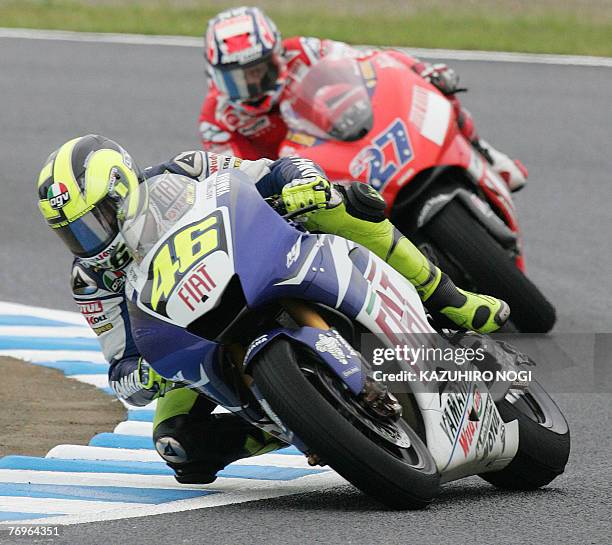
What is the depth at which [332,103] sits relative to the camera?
7.08 m

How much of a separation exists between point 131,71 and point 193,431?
9453 mm

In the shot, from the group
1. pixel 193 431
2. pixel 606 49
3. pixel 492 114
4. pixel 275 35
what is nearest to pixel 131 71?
pixel 492 114

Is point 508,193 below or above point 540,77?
above

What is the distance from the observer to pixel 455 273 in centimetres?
698

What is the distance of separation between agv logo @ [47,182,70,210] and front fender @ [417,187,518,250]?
99.3 inches

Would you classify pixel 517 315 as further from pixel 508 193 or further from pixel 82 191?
pixel 82 191

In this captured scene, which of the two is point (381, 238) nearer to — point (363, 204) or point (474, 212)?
point (363, 204)

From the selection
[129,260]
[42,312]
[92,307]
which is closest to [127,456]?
[92,307]

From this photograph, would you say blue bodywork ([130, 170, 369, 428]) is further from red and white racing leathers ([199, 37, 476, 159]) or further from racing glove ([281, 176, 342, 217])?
red and white racing leathers ([199, 37, 476, 159])

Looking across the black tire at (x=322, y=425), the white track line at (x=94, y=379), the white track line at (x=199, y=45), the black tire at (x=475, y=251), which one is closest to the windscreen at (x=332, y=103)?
the black tire at (x=475, y=251)

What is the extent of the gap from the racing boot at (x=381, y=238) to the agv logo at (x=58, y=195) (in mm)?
728

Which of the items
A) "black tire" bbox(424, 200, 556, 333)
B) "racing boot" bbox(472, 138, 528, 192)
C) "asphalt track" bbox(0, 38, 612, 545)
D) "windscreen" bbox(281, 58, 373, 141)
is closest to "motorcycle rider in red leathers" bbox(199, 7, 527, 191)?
"racing boot" bbox(472, 138, 528, 192)

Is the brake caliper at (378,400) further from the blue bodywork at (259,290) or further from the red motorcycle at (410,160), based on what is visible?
the red motorcycle at (410,160)

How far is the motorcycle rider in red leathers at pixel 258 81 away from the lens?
7.80 meters
